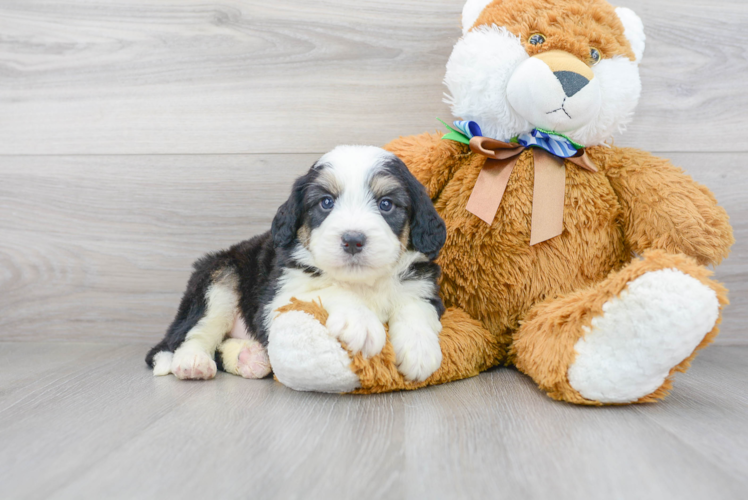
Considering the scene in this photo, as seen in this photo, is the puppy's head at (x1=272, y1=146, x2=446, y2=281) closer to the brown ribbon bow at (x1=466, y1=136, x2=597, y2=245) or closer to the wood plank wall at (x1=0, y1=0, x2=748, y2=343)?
the brown ribbon bow at (x1=466, y1=136, x2=597, y2=245)

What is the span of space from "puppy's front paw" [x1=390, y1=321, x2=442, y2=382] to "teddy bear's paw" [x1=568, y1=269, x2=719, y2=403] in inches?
14.3

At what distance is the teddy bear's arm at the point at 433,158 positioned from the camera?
1.83 m

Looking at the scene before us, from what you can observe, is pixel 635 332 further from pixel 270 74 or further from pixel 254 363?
pixel 270 74

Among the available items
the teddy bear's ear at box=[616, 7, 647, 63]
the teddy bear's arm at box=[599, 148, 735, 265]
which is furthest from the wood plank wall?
the teddy bear's arm at box=[599, 148, 735, 265]

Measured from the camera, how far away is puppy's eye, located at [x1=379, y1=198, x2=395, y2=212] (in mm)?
1586

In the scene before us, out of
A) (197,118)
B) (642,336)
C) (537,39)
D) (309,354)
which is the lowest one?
(309,354)

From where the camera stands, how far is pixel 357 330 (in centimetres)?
143

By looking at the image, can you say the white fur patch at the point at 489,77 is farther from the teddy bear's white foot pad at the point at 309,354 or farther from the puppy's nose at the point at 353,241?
the teddy bear's white foot pad at the point at 309,354

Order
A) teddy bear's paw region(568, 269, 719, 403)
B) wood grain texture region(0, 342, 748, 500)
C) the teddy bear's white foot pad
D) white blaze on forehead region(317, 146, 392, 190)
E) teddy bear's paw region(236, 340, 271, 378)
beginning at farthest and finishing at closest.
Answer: teddy bear's paw region(236, 340, 271, 378) < white blaze on forehead region(317, 146, 392, 190) < the teddy bear's white foot pad < teddy bear's paw region(568, 269, 719, 403) < wood grain texture region(0, 342, 748, 500)

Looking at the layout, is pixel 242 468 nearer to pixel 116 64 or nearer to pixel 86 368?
pixel 86 368

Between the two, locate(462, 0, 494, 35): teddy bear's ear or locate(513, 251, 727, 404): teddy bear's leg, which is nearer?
locate(513, 251, 727, 404): teddy bear's leg

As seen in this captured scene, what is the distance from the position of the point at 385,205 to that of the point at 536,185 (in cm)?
50

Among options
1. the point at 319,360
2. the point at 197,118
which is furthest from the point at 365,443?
the point at 197,118

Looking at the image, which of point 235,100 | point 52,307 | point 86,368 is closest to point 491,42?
point 235,100
